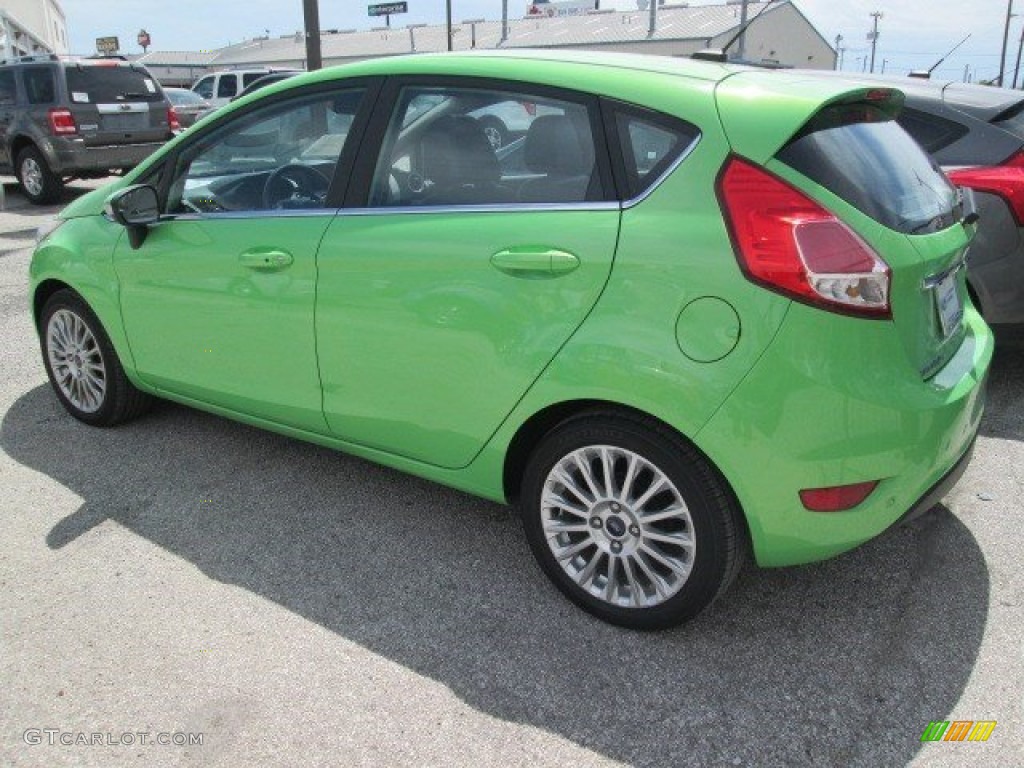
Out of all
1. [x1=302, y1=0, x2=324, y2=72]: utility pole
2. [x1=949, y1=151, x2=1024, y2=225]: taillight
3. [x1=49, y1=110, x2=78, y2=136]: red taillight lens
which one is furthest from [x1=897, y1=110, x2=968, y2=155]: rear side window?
[x1=49, y1=110, x2=78, y2=136]: red taillight lens

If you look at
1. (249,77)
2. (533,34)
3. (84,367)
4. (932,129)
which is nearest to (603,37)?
(533,34)

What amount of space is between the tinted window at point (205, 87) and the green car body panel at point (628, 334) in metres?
21.2

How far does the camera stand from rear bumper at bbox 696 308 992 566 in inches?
84.5

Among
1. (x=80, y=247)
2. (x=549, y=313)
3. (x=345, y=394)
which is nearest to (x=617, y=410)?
(x=549, y=313)

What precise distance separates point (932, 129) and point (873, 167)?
2.50m

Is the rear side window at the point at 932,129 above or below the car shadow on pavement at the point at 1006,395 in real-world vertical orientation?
above

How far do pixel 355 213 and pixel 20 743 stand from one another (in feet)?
6.06

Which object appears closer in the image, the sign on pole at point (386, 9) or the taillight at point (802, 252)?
the taillight at point (802, 252)

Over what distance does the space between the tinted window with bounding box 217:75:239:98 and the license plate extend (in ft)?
71.5

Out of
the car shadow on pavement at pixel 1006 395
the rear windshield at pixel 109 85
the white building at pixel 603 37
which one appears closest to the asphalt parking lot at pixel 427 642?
the car shadow on pavement at pixel 1006 395

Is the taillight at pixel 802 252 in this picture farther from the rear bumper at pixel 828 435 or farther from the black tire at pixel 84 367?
the black tire at pixel 84 367

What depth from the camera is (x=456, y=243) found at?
263 cm

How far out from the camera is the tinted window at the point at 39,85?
11.3 m

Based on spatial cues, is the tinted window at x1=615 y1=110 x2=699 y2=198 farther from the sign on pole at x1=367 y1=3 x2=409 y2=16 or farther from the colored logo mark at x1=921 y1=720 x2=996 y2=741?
the sign on pole at x1=367 y1=3 x2=409 y2=16
